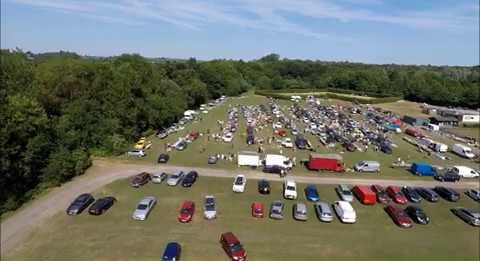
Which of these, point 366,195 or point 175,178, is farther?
point 175,178

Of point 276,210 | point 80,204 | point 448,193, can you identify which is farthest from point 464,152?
point 80,204

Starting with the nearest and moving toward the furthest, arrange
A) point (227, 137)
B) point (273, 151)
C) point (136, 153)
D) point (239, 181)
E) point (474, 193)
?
point (239, 181) → point (474, 193) → point (136, 153) → point (273, 151) → point (227, 137)

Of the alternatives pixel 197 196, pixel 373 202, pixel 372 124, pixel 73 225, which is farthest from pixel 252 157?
pixel 372 124

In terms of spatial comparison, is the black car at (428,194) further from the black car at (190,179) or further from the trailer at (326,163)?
the black car at (190,179)

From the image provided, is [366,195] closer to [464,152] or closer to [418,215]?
[418,215]

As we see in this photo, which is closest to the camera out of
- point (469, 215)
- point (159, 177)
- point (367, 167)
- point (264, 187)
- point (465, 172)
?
point (469, 215)

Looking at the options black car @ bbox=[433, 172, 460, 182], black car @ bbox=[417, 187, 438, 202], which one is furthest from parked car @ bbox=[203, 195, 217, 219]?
black car @ bbox=[433, 172, 460, 182]

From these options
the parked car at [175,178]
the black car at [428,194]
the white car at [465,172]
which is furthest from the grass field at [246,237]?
the white car at [465,172]

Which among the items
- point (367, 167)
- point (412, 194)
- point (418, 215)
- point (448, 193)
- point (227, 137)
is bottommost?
point (418, 215)
